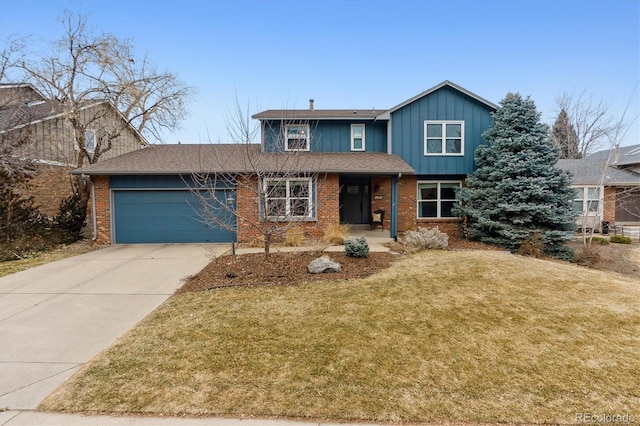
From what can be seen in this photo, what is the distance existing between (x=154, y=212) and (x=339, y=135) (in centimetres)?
799

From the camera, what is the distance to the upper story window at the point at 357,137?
527 inches

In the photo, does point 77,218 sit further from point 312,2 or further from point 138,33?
point 312,2

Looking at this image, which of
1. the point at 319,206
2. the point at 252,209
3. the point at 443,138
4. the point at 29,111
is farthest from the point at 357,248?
the point at 29,111

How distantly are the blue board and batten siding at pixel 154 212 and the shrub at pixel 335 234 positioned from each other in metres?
3.59

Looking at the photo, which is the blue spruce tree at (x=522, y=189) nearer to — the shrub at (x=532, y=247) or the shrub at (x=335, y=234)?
the shrub at (x=532, y=247)

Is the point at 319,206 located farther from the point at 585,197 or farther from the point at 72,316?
the point at 585,197

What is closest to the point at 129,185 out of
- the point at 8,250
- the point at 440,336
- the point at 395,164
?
the point at 8,250

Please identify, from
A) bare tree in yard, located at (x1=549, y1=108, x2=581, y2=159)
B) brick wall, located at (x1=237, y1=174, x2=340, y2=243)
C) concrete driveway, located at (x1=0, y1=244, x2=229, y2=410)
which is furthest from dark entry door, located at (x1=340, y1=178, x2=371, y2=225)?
bare tree in yard, located at (x1=549, y1=108, x2=581, y2=159)

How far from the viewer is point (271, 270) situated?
22.9 ft

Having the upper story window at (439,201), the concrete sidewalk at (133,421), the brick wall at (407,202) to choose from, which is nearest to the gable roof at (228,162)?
the brick wall at (407,202)

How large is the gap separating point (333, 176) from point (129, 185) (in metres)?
7.49

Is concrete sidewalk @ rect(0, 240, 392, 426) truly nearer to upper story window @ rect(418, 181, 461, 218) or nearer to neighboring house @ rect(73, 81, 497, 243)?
neighboring house @ rect(73, 81, 497, 243)

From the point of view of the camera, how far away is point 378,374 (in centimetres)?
327

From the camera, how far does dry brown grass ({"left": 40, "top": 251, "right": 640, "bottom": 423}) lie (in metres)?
2.84
